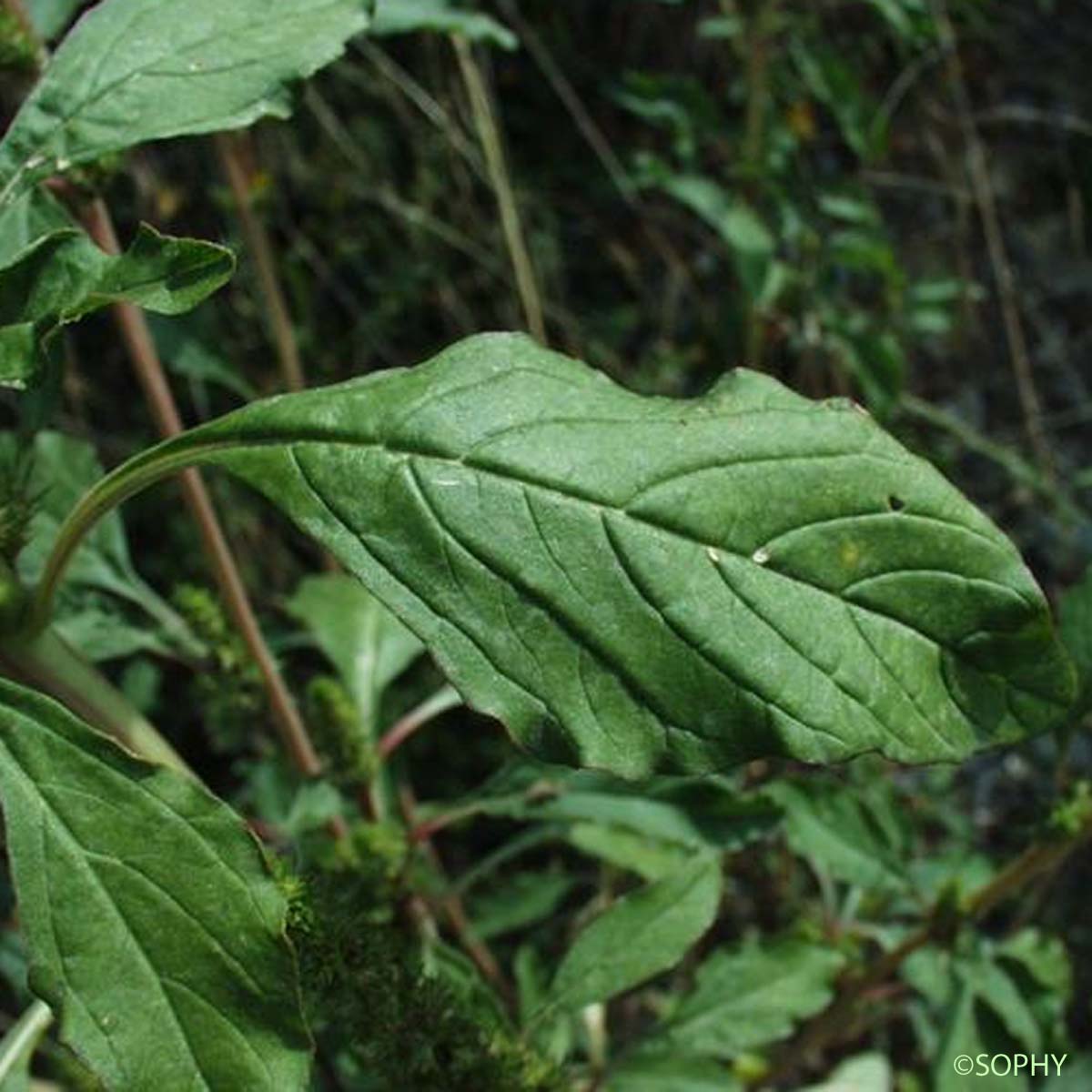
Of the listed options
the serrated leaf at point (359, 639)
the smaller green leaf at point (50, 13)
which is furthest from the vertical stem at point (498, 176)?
the smaller green leaf at point (50, 13)

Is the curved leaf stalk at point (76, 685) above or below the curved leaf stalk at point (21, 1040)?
above

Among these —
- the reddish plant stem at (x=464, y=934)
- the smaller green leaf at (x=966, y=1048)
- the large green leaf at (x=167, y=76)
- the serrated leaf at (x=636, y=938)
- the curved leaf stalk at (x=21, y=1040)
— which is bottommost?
the smaller green leaf at (x=966, y=1048)

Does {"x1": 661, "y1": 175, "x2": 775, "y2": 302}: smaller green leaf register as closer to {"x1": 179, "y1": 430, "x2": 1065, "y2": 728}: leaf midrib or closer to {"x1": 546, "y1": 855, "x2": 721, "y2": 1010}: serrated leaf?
{"x1": 546, "y1": 855, "x2": 721, "y2": 1010}: serrated leaf

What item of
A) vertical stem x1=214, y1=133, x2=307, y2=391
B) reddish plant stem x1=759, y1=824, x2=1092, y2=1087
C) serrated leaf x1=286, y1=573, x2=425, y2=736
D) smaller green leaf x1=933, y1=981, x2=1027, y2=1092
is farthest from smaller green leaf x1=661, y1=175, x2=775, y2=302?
smaller green leaf x1=933, y1=981, x2=1027, y2=1092

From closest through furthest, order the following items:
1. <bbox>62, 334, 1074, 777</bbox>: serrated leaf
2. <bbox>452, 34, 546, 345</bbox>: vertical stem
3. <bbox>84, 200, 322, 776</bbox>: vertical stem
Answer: <bbox>62, 334, 1074, 777</bbox>: serrated leaf < <bbox>84, 200, 322, 776</bbox>: vertical stem < <bbox>452, 34, 546, 345</bbox>: vertical stem

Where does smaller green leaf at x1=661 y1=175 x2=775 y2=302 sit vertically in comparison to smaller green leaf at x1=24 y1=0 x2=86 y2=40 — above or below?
below

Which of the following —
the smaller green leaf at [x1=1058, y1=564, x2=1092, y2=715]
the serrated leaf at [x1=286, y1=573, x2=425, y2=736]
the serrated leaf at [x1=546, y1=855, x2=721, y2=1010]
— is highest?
the serrated leaf at [x1=286, y1=573, x2=425, y2=736]

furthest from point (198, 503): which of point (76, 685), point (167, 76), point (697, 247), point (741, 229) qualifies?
point (697, 247)

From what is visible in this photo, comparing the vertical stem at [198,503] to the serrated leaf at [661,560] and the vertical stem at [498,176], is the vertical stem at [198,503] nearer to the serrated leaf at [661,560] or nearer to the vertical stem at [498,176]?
the serrated leaf at [661,560]
